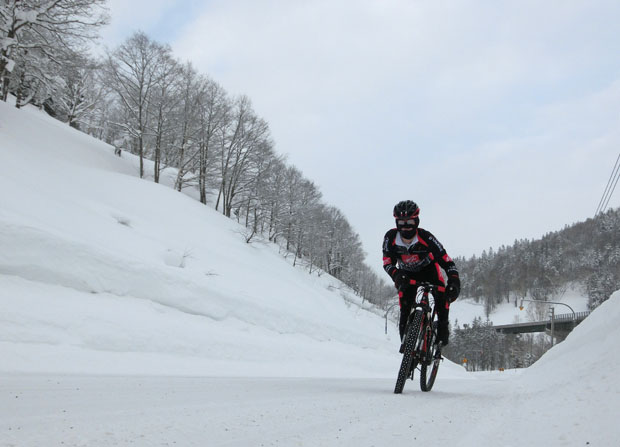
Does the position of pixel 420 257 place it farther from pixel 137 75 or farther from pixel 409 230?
pixel 137 75

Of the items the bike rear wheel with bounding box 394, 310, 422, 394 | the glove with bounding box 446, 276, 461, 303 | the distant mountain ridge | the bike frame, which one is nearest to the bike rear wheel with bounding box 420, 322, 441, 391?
the bike frame

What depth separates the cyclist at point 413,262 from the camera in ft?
17.5

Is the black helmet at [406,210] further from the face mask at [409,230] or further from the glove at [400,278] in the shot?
the glove at [400,278]

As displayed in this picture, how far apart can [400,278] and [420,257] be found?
16.3 inches

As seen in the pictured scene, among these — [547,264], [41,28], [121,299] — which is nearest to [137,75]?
[41,28]

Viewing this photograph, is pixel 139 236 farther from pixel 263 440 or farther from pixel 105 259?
pixel 263 440

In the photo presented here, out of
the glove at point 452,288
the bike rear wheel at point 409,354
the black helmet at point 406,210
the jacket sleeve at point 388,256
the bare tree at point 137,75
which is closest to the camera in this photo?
the bike rear wheel at point 409,354

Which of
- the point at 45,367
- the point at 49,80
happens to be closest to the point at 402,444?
the point at 45,367

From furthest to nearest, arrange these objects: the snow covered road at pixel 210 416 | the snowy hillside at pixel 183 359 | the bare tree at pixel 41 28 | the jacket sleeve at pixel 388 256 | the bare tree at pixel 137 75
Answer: the bare tree at pixel 137 75, the bare tree at pixel 41 28, the jacket sleeve at pixel 388 256, the snowy hillside at pixel 183 359, the snow covered road at pixel 210 416

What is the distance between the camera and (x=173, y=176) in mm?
39531

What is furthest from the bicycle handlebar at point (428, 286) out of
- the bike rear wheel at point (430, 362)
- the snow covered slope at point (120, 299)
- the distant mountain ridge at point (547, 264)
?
the distant mountain ridge at point (547, 264)

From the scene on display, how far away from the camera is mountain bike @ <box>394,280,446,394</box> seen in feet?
16.2

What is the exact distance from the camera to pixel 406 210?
530cm

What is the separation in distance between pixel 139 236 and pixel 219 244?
316 inches
